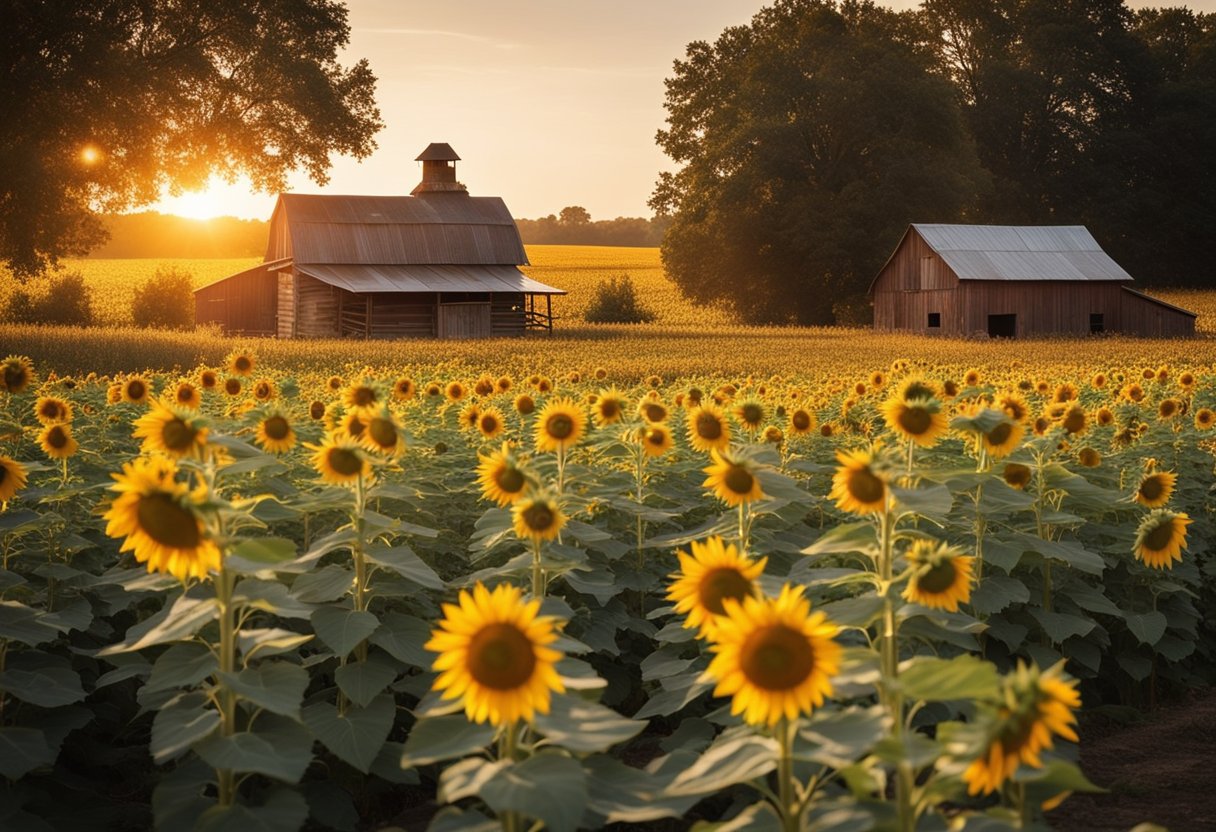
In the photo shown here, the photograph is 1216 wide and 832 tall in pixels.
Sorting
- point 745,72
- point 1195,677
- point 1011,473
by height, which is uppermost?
point 745,72

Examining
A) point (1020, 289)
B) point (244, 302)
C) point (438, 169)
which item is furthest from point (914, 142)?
point (244, 302)

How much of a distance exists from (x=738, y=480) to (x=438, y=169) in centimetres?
5295

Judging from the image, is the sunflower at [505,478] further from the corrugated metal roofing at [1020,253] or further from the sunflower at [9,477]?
the corrugated metal roofing at [1020,253]

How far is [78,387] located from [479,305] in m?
35.2

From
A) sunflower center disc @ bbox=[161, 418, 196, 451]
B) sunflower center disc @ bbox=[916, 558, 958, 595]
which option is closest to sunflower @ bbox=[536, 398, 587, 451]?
sunflower center disc @ bbox=[161, 418, 196, 451]

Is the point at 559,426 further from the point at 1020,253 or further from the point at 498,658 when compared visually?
the point at 1020,253

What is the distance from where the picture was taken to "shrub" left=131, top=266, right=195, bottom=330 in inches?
2012

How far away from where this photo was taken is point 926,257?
1815 inches

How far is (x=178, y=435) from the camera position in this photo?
382cm

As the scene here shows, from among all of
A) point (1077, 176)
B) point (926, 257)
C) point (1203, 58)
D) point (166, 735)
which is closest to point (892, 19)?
point (1077, 176)

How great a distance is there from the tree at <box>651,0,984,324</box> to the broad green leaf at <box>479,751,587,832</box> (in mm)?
51450

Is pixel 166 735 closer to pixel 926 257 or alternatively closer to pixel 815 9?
pixel 926 257

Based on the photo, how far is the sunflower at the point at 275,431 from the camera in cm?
509

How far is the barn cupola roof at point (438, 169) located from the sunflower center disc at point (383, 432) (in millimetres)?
51047
